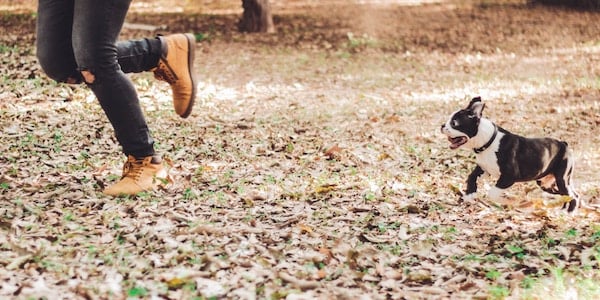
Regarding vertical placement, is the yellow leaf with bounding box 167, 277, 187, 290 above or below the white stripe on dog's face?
below

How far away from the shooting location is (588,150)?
22.9 ft

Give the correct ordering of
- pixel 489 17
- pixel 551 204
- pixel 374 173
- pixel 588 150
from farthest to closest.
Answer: pixel 489 17
pixel 588 150
pixel 374 173
pixel 551 204

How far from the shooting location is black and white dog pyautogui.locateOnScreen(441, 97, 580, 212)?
4.74 metres

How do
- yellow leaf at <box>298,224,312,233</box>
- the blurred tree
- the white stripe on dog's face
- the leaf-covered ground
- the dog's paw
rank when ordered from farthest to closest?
1. the blurred tree
2. the dog's paw
3. the white stripe on dog's face
4. yellow leaf at <box>298,224,312,233</box>
5. the leaf-covered ground

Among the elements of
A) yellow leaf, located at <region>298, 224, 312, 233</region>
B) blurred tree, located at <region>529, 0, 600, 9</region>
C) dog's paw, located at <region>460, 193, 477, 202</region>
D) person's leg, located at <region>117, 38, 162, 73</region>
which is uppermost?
blurred tree, located at <region>529, 0, 600, 9</region>

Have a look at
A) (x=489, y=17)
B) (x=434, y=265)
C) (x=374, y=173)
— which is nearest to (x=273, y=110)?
(x=374, y=173)

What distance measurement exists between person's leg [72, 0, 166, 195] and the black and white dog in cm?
186

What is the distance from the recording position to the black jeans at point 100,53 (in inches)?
148

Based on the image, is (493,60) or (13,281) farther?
(493,60)

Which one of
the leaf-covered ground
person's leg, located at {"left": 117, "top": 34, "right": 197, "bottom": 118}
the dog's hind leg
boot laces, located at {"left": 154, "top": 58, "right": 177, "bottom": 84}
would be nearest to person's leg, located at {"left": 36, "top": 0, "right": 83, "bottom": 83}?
person's leg, located at {"left": 117, "top": 34, "right": 197, "bottom": 118}

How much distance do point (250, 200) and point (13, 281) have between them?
64.2 inches

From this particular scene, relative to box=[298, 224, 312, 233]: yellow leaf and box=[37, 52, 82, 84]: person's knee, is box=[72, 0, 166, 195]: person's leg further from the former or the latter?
box=[298, 224, 312, 233]: yellow leaf

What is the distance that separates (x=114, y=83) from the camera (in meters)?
3.98

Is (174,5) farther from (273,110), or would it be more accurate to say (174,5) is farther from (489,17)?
(273,110)
